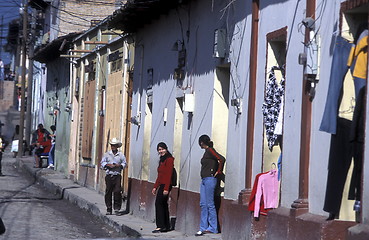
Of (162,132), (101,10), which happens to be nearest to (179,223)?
(162,132)

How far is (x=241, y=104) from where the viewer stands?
1404cm

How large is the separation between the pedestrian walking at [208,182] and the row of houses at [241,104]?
270 mm

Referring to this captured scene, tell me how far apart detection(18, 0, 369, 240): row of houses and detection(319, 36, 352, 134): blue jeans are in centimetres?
1

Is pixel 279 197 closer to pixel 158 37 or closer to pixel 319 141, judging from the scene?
pixel 319 141

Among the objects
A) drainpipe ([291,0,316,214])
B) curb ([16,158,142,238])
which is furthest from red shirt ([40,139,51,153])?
drainpipe ([291,0,316,214])

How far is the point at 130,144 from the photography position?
22656 millimetres

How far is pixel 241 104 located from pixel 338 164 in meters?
4.28

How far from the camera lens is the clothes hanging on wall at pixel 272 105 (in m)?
12.5

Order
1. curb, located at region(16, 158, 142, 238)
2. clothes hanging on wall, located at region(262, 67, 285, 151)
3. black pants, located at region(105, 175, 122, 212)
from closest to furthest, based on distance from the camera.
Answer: clothes hanging on wall, located at region(262, 67, 285, 151) → curb, located at region(16, 158, 142, 238) → black pants, located at region(105, 175, 122, 212)

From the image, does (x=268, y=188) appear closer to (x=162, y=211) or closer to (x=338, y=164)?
(x=338, y=164)

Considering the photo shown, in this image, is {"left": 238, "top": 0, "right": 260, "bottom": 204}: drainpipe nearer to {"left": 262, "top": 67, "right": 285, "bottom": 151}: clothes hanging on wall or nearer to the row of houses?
the row of houses

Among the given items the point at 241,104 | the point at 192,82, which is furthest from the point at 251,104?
the point at 192,82

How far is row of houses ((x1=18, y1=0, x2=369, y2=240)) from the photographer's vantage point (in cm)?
995

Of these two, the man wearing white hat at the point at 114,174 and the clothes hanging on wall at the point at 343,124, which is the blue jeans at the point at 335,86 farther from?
the man wearing white hat at the point at 114,174
